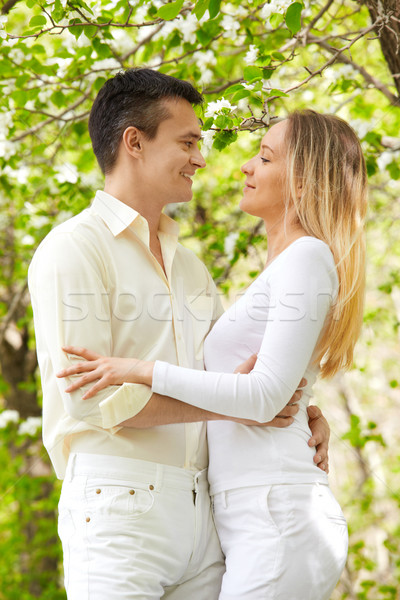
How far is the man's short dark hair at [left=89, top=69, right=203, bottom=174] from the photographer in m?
2.20

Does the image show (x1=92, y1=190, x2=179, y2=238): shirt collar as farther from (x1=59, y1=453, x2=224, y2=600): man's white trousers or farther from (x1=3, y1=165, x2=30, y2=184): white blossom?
(x1=3, y1=165, x2=30, y2=184): white blossom

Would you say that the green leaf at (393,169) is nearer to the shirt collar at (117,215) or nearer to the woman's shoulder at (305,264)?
the woman's shoulder at (305,264)

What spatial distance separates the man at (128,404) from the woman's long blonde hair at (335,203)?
0.33m

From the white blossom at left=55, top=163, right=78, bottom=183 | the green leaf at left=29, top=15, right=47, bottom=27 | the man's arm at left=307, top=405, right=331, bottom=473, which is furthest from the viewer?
the white blossom at left=55, top=163, right=78, bottom=183

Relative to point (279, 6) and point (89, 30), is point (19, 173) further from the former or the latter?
point (279, 6)

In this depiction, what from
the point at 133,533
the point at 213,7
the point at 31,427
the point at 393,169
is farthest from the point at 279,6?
the point at 31,427

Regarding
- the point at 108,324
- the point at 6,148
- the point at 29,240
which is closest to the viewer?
the point at 108,324

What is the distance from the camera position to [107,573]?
1650 millimetres

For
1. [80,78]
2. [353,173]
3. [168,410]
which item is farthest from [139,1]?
[168,410]

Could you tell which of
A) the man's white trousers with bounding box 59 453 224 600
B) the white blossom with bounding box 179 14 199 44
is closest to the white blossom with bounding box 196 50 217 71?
the white blossom with bounding box 179 14 199 44

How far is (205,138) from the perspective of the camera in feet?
7.25

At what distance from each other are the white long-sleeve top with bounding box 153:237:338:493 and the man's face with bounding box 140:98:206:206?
18.9 inches

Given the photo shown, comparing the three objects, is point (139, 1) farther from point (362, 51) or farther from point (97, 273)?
point (362, 51)

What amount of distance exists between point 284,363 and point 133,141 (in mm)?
941
